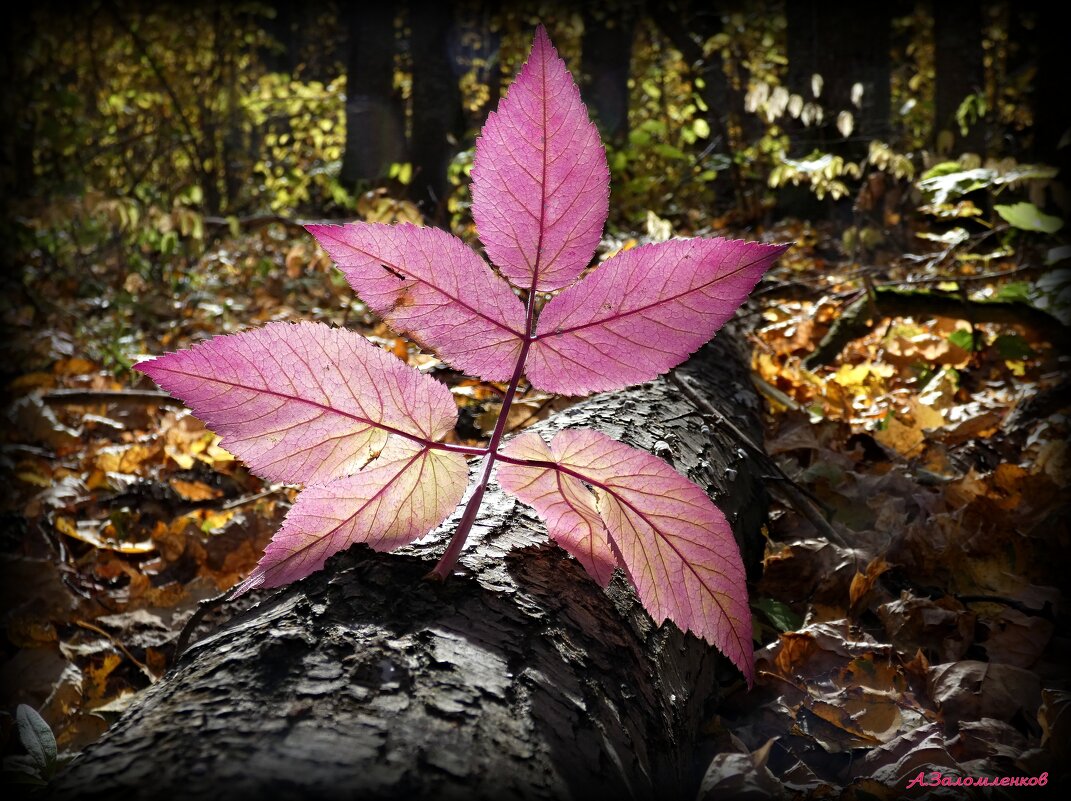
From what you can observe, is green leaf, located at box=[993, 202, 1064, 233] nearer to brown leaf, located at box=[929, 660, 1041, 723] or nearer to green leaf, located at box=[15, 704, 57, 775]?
brown leaf, located at box=[929, 660, 1041, 723]

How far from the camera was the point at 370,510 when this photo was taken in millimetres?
777

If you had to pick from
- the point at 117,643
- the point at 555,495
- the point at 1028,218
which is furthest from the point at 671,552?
the point at 1028,218

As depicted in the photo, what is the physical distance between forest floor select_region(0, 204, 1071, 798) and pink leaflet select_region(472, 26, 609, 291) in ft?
2.12

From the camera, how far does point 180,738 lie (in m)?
0.58

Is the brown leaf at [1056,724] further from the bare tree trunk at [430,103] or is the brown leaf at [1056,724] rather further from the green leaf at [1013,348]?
the bare tree trunk at [430,103]

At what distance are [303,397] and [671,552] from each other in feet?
1.38

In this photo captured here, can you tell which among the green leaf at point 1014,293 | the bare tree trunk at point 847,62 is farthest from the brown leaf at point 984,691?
the bare tree trunk at point 847,62

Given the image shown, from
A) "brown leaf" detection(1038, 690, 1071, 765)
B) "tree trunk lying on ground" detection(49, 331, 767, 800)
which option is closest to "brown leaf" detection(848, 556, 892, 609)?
"brown leaf" detection(1038, 690, 1071, 765)

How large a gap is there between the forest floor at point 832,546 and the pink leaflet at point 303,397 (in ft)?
1.85

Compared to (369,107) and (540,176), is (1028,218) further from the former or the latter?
(369,107)

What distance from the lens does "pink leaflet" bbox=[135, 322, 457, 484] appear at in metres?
0.73

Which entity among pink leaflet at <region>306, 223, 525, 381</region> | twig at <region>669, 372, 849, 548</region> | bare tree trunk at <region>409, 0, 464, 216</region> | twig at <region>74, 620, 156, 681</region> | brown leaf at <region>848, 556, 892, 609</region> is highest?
bare tree trunk at <region>409, 0, 464, 216</region>

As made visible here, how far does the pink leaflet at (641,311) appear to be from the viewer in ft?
2.45

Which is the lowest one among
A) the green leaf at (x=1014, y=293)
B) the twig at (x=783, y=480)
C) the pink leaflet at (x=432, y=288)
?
the twig at (x=783, y=480)
